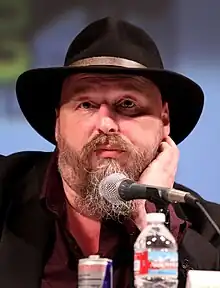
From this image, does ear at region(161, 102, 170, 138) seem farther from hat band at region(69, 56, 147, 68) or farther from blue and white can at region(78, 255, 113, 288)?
blue and white can at region(78, 255, 113, 288)

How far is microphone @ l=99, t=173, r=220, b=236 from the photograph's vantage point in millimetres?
993

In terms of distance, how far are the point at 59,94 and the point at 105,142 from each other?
28 cm

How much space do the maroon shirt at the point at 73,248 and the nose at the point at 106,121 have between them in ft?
0.54

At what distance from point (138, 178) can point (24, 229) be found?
10.1 inches

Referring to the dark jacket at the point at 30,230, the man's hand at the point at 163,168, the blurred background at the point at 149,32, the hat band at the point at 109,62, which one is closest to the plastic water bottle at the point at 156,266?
the dark jacket at the point at 30,230

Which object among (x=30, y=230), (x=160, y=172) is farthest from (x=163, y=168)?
(x=30, y=230)

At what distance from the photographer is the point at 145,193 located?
3.43ft

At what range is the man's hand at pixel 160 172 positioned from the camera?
140 centimetres

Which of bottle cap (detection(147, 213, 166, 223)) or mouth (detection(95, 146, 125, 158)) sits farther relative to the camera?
mouth (detection(95, 146, 125, 158))

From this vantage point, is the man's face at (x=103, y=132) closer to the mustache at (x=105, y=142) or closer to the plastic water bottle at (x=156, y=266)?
the mustache at (x=105, y=142)

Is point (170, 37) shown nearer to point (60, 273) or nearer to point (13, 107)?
point (13, 107)

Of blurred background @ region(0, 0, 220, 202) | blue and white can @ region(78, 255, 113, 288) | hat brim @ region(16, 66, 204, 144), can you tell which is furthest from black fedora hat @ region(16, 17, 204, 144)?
blue and white can @ region(78, 255, 113, 288)

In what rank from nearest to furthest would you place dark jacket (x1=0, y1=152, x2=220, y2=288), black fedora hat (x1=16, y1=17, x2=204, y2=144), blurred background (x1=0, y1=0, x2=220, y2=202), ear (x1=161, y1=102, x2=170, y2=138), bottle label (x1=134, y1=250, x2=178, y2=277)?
1. bottle label (x1=134, y1=250, x2=178, y2=277)
2. dark jacket (x1=0, y1=152, x2=220, y2=288)
3. black fedora hat (x1=16, y1=17, x2=204, y2=144)
4. ear (x1=161, y1=102, x2=170, y2=138)
5. blurred background (x1=0, y1=0, x2=220, y2=202)

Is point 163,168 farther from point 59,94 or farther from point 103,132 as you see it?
point 59,94
